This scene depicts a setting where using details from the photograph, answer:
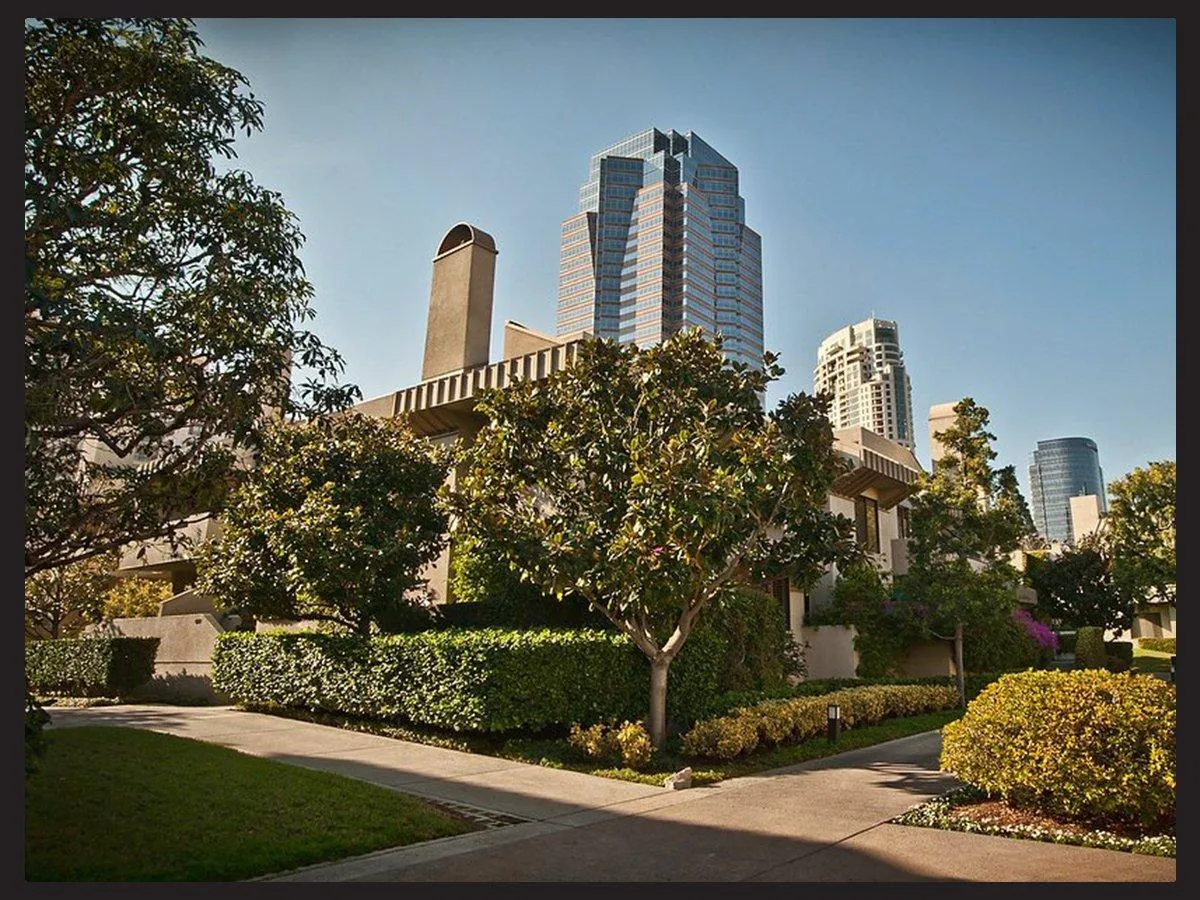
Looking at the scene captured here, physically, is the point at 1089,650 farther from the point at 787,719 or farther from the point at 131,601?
the point at 131,601

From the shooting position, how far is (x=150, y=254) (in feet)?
29.9

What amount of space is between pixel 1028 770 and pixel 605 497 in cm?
671

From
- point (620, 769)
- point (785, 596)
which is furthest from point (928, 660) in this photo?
point (620, 769)

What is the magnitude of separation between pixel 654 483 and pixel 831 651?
1364 cm

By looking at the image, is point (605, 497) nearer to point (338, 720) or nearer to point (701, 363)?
point (701, 363)

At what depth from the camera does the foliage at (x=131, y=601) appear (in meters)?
24.1

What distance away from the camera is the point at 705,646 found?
1477 cm

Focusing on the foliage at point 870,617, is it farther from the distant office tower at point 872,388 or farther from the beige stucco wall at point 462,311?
the distant office tower at point 872,388

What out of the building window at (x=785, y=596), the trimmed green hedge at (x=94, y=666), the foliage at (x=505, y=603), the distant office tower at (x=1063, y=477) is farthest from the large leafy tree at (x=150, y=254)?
the distant office tower at (x=1063, y=477)

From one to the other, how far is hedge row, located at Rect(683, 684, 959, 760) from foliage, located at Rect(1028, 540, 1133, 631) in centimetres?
2613

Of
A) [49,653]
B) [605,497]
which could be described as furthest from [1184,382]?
[49,653]

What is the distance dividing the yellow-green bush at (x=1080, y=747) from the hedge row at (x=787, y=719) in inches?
151

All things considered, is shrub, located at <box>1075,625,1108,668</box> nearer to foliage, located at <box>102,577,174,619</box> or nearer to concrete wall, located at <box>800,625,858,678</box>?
concrete wall, located at <box>800,625,858,678</box>

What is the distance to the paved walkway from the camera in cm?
665
